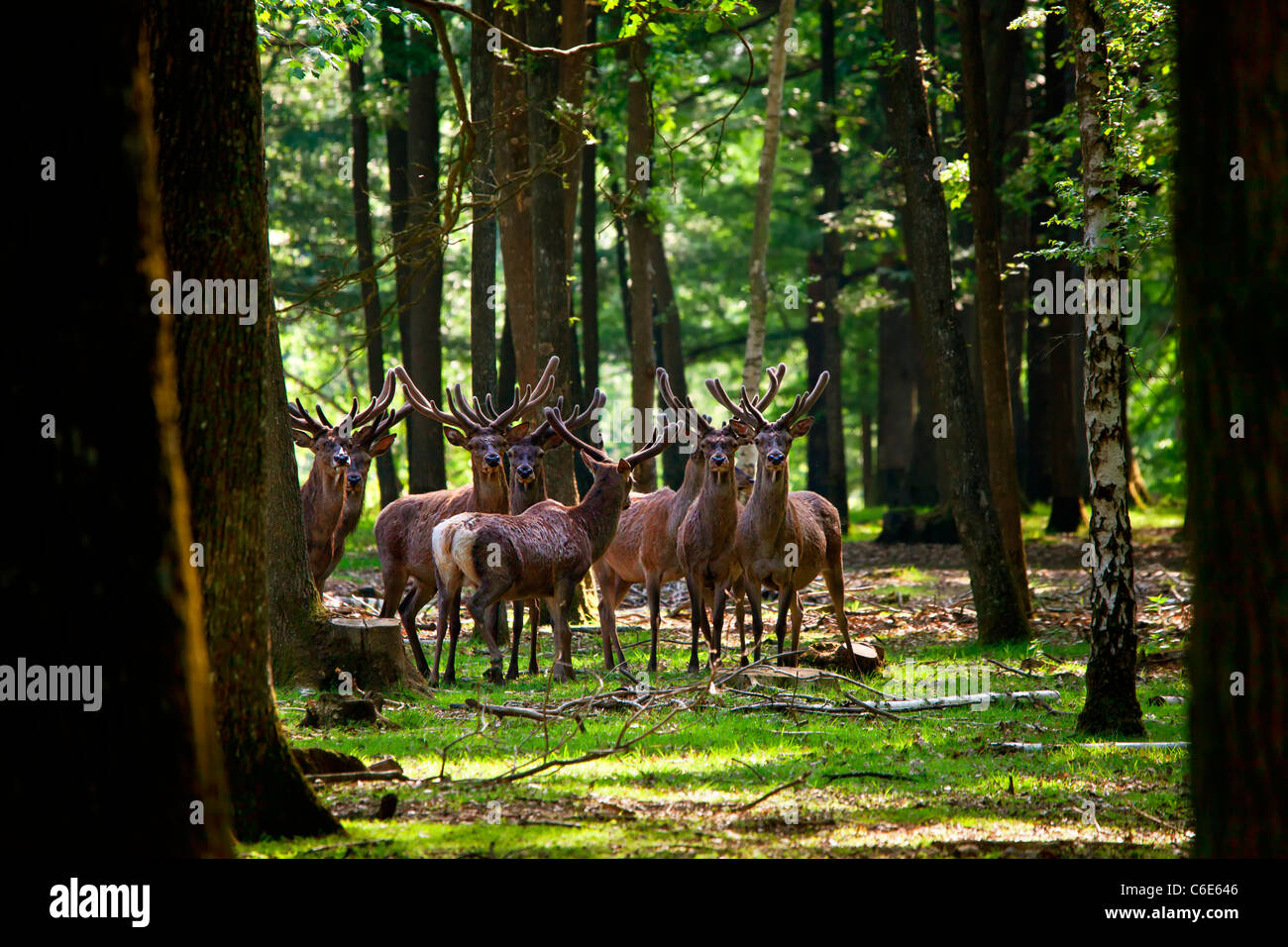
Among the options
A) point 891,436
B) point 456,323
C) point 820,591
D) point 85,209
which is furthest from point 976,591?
point 456,323

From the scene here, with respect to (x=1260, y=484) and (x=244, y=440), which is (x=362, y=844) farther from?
(x=1260, y=484)

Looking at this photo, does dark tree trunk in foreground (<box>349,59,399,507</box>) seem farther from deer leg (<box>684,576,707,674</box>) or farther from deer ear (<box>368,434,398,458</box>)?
deer leg (<box>684,576,707,674</box>)

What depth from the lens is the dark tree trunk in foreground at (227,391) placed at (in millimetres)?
5312

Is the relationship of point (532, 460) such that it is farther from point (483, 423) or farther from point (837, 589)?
point (837, 589)

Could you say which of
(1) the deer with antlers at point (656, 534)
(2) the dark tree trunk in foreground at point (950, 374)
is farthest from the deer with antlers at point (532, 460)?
(2) the dark tree trunk in foreground at point (950, 374)

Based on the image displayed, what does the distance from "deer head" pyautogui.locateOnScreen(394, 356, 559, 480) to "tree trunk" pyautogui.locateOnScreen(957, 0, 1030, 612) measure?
4285mm

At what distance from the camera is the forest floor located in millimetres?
5504

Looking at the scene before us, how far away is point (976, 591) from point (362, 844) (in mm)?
8622

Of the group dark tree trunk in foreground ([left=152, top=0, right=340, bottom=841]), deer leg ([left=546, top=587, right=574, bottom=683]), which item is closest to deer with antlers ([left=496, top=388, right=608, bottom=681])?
deer leg ([left=546, top=587, right=574, bottom=683])

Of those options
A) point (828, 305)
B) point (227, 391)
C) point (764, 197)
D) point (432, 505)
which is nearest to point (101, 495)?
point (227, 391)

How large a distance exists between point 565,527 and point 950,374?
13.1 ft

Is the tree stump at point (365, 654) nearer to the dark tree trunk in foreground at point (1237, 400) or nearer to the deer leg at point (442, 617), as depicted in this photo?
the deer leg at point (442, 617)

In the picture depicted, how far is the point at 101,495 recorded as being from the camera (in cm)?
371
